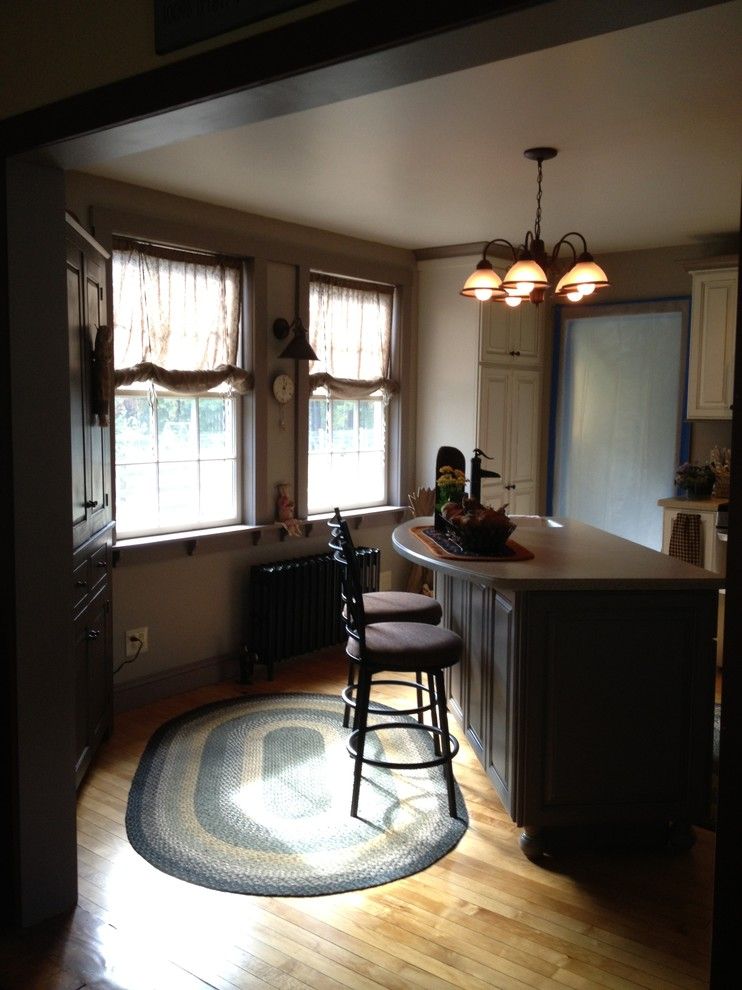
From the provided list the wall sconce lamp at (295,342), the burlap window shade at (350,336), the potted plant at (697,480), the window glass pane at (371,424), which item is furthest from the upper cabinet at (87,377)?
the potted plant at (697,480)

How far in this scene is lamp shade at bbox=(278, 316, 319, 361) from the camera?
4.93 metres

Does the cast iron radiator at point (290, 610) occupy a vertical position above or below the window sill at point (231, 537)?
below

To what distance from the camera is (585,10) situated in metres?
1.31

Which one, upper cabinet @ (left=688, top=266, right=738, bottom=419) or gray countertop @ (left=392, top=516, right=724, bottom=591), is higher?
upper cabinet @ (left=688, top=266, right=738, bottom=419)

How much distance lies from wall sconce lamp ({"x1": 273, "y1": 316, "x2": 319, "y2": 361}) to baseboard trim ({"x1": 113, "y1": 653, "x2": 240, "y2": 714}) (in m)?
1.74

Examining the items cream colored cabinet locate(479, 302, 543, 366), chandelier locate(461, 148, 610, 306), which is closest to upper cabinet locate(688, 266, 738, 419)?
cream colored cabinet locate(479, 302, 543, 366)

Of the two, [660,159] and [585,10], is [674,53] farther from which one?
[585,10]

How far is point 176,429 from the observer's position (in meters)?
4.59

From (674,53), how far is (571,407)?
3.88 metres

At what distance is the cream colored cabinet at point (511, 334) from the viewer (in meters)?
5.71

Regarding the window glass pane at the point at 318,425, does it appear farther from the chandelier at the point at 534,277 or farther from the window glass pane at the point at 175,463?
the chandelier at the point at 534,277

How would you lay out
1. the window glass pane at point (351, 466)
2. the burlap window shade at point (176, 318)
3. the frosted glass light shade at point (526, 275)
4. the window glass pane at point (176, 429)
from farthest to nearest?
1. the window glass pane at point (351, 466)
2. the window glass pane at point (176, 429)
3. the burlap window shade at point (176, 318)
4. the frosted glass light shade at point (526, 275)

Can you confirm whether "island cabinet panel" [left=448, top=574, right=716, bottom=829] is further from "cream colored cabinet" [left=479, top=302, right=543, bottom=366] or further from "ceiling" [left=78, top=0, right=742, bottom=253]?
"cream colored cabinet" [left=479, top=302, right=543, bottom=366]

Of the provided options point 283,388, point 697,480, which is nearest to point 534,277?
point 283,388
